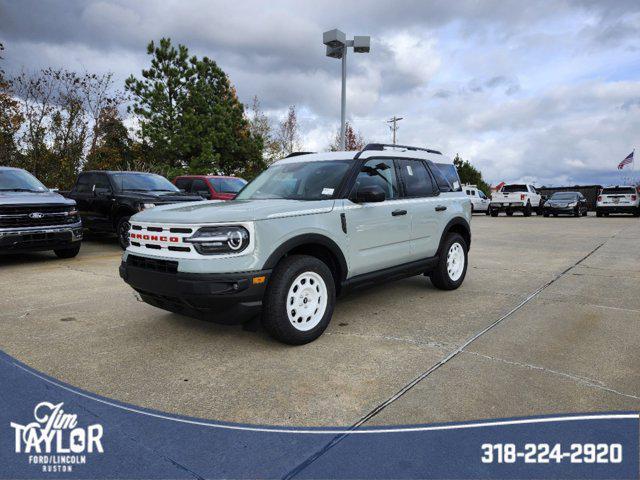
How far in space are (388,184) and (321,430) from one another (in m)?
3.00

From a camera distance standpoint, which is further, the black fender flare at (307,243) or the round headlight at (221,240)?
the black fender flare at (307,243)

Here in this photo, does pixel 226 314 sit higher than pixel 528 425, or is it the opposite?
pixel 226 314

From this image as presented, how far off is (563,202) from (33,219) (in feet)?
83.5

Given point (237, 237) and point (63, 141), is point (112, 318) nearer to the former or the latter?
point (237, 237)

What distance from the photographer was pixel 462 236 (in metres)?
6.23

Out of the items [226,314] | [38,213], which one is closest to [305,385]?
[226,314]

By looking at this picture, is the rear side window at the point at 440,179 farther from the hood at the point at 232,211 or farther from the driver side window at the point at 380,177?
the hood at the point at 232,211

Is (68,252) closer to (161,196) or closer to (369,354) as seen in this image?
(161,196)

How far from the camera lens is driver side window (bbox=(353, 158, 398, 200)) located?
15.1 feet

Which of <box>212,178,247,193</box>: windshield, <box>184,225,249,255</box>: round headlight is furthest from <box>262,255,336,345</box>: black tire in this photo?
<box>212,178,247,193</box>: windshield

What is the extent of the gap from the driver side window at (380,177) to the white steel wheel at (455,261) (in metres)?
1.41

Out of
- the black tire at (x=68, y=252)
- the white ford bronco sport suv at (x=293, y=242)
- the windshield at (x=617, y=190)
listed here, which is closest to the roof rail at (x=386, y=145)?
the white ford bronco sport suv at (x=293, y=242)

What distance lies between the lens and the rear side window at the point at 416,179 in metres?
5.21

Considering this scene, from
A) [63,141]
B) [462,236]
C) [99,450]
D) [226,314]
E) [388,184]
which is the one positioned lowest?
[99,450]
